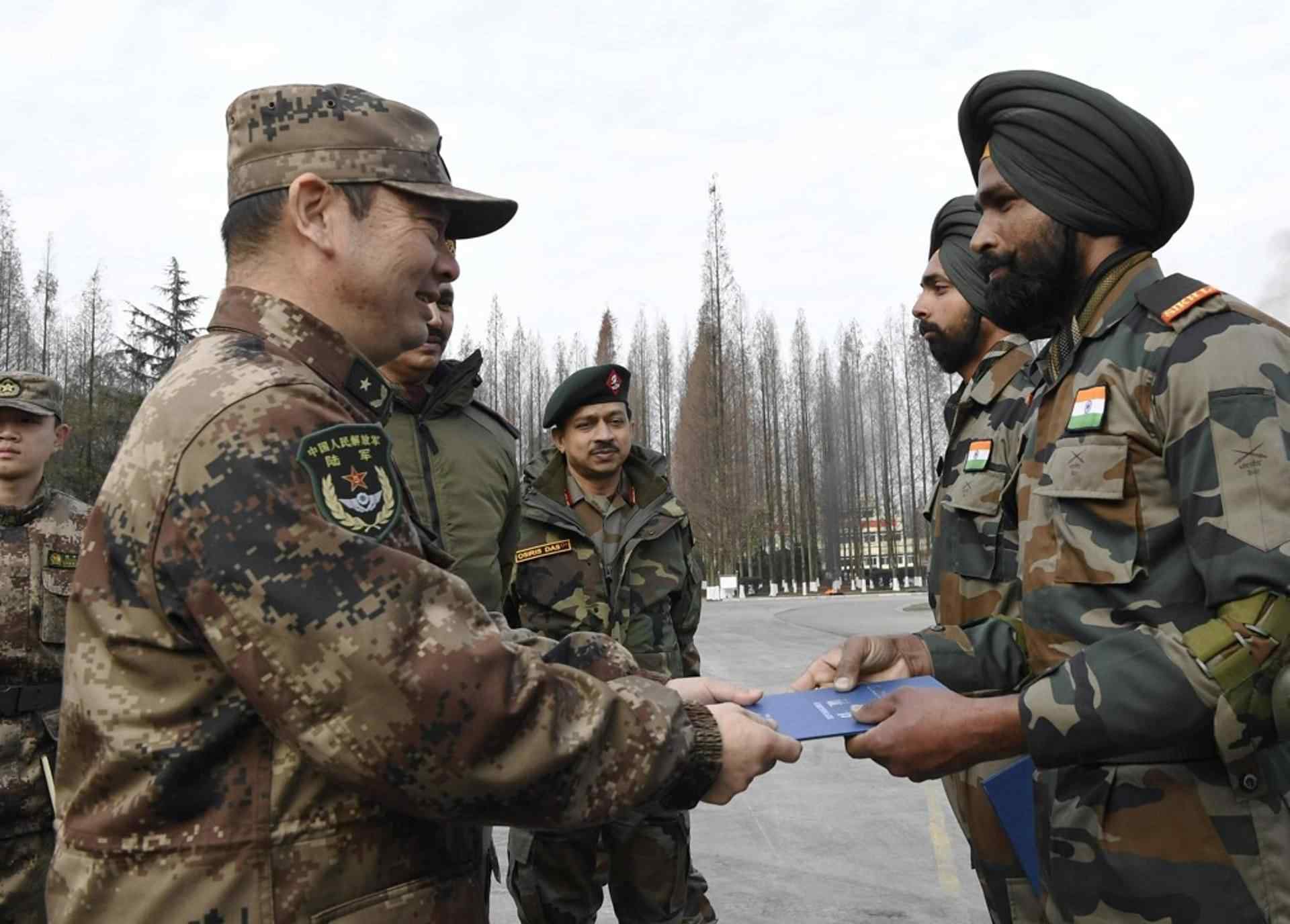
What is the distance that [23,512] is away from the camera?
4137mm

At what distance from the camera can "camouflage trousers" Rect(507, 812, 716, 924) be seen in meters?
4.05

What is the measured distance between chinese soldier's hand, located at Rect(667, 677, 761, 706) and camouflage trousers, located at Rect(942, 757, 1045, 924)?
1.15 metres

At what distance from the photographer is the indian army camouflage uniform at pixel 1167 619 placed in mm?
1716

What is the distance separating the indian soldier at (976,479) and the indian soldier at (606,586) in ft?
4.08

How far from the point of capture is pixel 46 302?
43.4m

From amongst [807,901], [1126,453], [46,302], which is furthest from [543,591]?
[46,302]

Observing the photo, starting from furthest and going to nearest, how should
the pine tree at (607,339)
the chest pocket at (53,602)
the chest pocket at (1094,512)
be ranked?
the pine tree at (607,339), the chest pocket at (53,602), the chest pocket at (1094,512)

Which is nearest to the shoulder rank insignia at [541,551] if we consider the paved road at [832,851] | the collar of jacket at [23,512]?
the paved road at [832,851]

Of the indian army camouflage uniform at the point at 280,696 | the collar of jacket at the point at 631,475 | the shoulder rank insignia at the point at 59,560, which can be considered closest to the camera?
the indian army camouflage uniform at the point at 280,696

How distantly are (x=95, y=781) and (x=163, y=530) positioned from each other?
1.34 ft

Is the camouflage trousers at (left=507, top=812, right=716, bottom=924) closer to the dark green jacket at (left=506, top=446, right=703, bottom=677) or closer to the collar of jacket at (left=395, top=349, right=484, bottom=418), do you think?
the dark green jacket at (left=506, top=446, right=703, bottom=677)

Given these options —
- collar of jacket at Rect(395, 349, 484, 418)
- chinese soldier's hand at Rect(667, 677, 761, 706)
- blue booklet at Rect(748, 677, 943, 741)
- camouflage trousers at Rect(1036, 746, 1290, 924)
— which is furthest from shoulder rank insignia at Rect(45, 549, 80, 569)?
camouflage trousers at Rect(1036, 746, 1290, 924)

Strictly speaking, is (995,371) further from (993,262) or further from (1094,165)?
(1094,165)

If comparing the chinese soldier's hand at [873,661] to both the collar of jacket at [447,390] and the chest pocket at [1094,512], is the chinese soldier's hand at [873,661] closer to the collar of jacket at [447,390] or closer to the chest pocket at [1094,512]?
the chest pocket at [1094,512]
